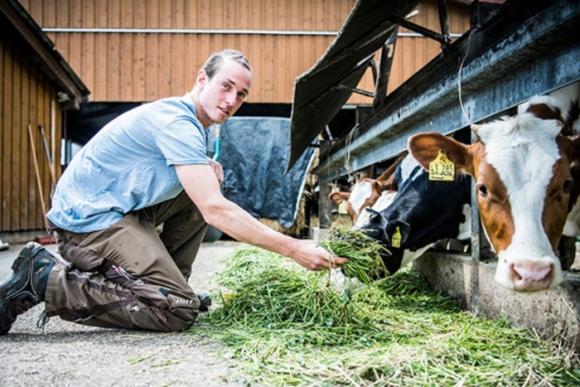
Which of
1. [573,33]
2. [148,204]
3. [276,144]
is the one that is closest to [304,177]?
[276,144]

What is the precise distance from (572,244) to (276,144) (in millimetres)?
9826

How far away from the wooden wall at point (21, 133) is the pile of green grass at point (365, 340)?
28.3 ft

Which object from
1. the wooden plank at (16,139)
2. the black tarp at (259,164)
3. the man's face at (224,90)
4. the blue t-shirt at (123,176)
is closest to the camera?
the blue t-shirt at (123,176)

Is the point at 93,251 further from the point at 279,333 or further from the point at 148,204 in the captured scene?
the point at 279,333

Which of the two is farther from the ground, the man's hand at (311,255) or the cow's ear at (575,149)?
the cow's ear at (575,149)

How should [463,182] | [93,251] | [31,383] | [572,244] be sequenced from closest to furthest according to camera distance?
1. [31,383]
2. [93,251]
3. [572,244]
4. [463,182]

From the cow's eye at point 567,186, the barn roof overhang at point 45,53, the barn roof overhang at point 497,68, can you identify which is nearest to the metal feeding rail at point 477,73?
the barn roof overhang at point 497,68

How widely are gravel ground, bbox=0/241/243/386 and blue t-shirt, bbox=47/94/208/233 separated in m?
0.62

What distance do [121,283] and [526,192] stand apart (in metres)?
2.11

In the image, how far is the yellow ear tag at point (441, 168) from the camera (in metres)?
3.48

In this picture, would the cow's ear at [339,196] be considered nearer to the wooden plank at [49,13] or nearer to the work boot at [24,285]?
the work boot at [24,285]

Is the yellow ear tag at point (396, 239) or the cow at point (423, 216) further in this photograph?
the cow at point (423, 216)

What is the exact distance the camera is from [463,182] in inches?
175

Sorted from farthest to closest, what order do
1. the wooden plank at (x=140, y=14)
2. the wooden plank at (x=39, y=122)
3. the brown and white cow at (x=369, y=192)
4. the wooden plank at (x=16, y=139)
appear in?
the wooden plank at (x=140, y=14)
the wooden plank at (x=39, y=122)
the wooden plank at (x=16, y=139)
the brown and white cow at (x=369, y=192)
